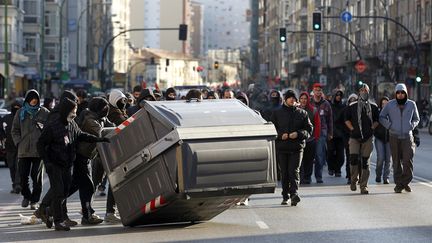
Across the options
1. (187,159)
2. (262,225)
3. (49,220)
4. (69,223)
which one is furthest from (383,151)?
(187,159)

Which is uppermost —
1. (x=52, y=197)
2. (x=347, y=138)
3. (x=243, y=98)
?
(x=243, y=98)

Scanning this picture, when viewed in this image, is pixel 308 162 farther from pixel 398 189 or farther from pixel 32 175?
pixel 32 175

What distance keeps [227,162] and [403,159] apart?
23.4 ft

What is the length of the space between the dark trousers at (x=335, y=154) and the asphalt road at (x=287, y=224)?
4475mm

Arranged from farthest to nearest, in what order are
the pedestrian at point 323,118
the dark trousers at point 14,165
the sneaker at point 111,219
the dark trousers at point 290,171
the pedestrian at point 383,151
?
the pedestrian at point 323,118
the pedestrian at point 383,151
the dark trousers at point 14,165
the dark trousers at point 290,171
the sneaker at point 111,219

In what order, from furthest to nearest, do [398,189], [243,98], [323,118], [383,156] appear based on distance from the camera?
[323,118]
[383,156]
[243,98]
[398,189]

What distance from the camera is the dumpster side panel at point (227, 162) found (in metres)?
12.8

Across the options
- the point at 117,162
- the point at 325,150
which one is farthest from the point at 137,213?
the point at 325,150

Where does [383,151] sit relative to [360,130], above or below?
below

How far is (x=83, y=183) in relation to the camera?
14.7 meters

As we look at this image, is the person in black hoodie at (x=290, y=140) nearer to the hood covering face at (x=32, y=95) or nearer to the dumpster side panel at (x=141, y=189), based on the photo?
the hood covering face at (x=32, y=95)

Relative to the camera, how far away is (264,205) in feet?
56.2

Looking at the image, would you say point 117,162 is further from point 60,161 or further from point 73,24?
point 73,24

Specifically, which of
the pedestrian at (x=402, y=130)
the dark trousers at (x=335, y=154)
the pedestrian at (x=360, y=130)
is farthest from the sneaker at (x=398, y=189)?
the dark trousers at (x=335, y=154)
